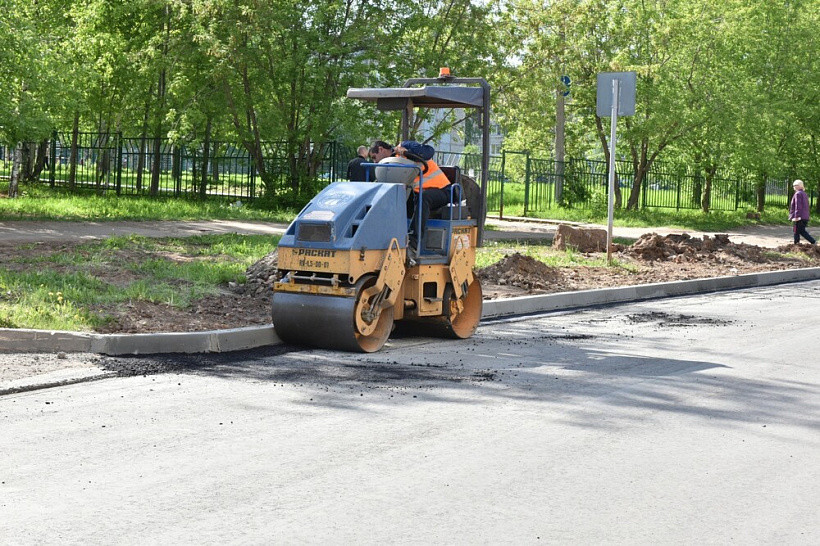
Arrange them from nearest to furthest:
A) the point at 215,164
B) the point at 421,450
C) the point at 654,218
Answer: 1. the point at 421,450
2. the point at 215,164
3. the point at 654,218

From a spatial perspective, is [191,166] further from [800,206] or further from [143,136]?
[800,206]

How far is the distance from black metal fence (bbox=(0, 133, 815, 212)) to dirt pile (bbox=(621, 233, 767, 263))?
631cm

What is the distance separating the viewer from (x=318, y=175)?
27.5 meters

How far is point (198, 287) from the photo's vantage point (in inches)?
464

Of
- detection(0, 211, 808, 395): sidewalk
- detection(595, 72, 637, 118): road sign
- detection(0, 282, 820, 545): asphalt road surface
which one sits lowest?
detection(0, 282, 820, 545): asphalt road surface

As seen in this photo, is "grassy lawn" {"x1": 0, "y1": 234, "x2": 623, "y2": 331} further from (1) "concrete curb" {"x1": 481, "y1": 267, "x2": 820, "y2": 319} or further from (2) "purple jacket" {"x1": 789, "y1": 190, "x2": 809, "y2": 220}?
(2) "purple jacket" {"x1": 789, "y1": 190, "x2": 809, "y2": 220}

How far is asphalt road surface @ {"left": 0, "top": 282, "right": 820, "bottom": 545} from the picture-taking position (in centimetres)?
481

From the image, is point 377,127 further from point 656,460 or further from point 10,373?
point 656,460

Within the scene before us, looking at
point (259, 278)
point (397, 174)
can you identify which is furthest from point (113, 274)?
point (397, 174)

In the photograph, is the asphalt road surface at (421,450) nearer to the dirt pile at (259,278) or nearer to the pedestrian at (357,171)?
the pedestrian at (357,171)

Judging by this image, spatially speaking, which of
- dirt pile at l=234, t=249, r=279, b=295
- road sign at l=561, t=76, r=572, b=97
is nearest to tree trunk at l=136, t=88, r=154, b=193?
road sign at l=561, t=76, r=572, b=97

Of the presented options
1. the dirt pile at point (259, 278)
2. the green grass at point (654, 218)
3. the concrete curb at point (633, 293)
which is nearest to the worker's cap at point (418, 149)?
the dirt pile at point (259, 278)

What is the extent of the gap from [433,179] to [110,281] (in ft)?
13.8

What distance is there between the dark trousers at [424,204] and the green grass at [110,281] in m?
2.51
